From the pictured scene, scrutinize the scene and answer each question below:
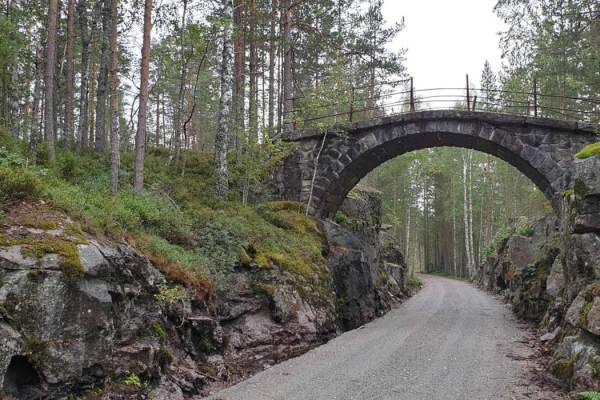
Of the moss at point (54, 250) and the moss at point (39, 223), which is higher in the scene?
the moss at point (39, 223)

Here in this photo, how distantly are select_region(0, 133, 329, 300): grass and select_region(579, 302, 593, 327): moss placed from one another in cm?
568

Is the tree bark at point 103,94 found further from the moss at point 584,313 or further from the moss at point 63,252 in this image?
the moss at point 584,313

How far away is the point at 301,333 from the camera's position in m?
9.73

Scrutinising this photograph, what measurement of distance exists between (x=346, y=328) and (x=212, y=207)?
5.17 meters

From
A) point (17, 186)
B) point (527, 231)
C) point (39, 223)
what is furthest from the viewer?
point (527, 231)

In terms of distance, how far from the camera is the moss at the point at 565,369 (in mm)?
6688

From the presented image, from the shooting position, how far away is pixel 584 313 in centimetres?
696

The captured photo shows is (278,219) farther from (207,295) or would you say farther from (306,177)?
(207,295)

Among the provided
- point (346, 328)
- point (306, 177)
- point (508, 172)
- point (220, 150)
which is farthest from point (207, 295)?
point (508, 172)

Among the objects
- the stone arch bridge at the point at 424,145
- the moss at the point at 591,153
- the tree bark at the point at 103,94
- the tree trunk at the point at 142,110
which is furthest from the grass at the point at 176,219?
the moss at the point at 591,153

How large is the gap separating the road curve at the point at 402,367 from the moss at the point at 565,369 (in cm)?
63

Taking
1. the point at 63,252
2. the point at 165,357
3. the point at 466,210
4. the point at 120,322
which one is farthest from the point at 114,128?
the point at 466,210

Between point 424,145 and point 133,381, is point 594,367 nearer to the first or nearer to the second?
point 133,381

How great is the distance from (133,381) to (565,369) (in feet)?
20.6
